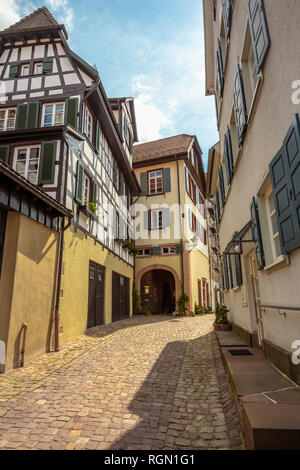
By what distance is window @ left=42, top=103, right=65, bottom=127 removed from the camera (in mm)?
9867

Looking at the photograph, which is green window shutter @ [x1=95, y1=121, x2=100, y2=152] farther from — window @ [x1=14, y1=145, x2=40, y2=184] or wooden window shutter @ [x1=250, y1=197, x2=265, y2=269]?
wooden window shutter @ [x1=250, y1=197, x2=265, y2=269]

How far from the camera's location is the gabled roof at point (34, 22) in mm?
11085

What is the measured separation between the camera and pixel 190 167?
818 inches

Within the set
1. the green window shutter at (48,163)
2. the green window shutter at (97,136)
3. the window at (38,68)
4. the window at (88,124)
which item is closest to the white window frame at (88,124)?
the window at (88,124)

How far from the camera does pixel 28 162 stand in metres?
8.62

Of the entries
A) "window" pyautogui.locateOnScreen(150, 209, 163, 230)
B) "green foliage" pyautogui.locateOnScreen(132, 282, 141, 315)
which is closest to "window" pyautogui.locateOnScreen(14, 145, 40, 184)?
"green foliage" pyautogui.locateOnScreen(132, 282, 141, 315)

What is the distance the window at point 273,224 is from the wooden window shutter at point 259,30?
1819 mm

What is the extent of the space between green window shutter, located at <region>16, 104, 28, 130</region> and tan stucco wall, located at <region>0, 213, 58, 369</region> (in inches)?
197

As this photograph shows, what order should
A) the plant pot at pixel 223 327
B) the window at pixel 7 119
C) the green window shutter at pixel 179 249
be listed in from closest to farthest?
the plant pot at pixel 223 327, the window at pixel 7 119, the green window shutter at pixel 179 249

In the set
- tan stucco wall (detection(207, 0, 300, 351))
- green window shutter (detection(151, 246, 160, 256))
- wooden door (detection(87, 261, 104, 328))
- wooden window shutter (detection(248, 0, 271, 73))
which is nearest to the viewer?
tan stucco wall (detection(207, 0, 300, 351))

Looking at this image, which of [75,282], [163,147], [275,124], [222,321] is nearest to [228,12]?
[275,124]

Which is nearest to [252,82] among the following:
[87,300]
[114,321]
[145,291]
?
[87,300]

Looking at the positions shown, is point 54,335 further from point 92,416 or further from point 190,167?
point 190,167

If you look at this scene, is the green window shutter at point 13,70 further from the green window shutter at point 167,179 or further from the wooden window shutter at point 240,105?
the green window shutter at point 167,179
